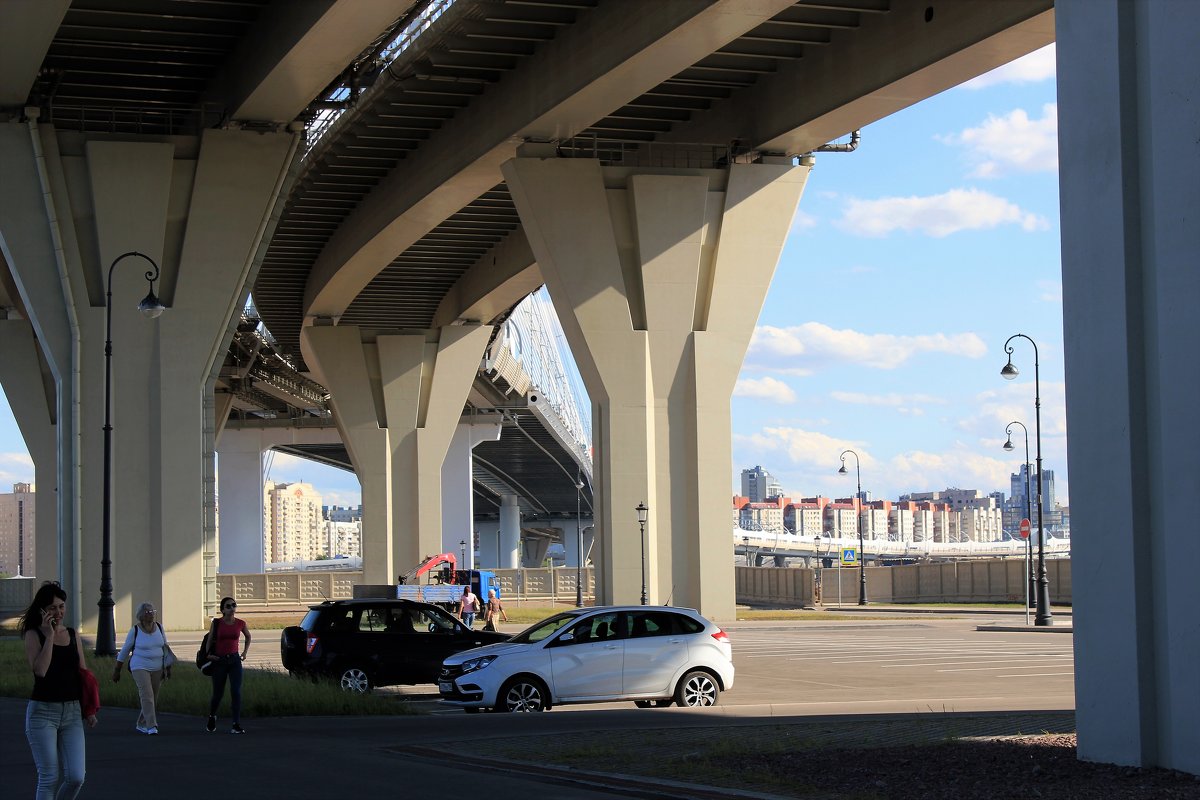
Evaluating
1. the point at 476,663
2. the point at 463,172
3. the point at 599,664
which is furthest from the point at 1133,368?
the point at 463,172

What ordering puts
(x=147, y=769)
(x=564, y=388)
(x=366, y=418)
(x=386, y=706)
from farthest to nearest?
(x=564, y=388), (x=366, y=418), (x=386, y=706), (x=147, y=769)

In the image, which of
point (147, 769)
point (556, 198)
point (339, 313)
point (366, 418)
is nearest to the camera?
point (147, 769)

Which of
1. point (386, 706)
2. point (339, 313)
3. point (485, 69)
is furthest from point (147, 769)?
point (339, 313)

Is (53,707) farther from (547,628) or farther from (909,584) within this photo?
(909,584)

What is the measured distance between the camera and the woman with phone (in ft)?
31.5

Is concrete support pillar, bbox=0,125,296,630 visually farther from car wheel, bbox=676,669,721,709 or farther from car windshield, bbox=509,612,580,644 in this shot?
car wheel, bbox=676,669,721,709

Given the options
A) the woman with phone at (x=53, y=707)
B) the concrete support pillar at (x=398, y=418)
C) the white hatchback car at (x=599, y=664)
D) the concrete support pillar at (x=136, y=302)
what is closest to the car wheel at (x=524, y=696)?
the white hatchback car at (x=599, y=664)

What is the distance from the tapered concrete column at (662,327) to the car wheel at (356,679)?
14.8 metres

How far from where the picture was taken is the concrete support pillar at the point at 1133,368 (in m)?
11.1

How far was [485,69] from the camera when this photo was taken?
1330 inches

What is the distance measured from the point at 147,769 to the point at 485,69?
2336 centimetres

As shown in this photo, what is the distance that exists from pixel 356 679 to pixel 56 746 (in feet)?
38.1

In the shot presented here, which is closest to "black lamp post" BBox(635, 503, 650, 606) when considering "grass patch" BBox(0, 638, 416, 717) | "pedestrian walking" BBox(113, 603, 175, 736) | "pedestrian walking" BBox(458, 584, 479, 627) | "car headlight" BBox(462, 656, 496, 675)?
"pedestrian walking" BBox(458, 584, 479, 627)

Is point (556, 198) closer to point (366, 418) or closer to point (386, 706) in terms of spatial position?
point (386, 706)
